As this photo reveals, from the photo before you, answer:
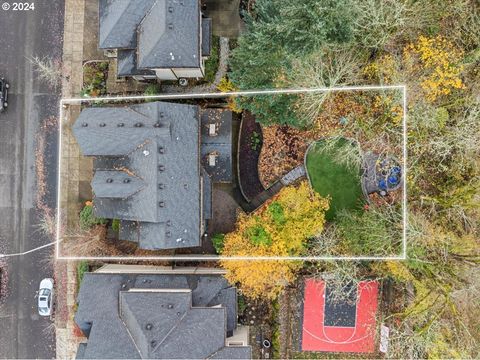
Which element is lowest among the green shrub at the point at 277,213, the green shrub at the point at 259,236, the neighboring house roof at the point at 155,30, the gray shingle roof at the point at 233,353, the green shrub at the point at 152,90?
the gray shingle roof at the point at 233,353

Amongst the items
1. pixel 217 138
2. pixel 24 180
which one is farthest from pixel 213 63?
pixel 24 180

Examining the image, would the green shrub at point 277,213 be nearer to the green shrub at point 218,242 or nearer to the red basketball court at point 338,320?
the green shrub at point 218,242

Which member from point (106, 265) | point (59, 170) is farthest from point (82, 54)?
point (106, 265)

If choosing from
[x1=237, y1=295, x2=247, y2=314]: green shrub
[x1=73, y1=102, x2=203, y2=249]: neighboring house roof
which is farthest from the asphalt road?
[x1=237, y1=295, x2=247, y2=314]: green shrub

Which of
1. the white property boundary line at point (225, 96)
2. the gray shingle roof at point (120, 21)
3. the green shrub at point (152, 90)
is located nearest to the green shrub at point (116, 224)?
the white property boundary line at point (225, 96)

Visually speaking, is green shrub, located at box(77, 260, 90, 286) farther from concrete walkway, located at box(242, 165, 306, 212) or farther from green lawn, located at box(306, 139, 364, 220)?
green lawn, located at box(306, 139, 364, 220)

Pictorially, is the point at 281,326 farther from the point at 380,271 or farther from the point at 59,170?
the point at 59,170

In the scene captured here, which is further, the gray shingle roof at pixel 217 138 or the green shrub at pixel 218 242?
the green shrub at pixel 218 242
